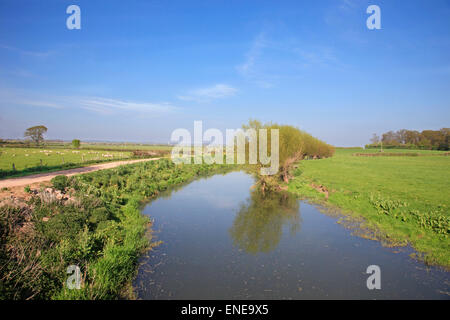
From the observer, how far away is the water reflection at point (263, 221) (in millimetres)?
11078

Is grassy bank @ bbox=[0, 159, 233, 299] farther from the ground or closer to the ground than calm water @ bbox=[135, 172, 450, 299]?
farther from the ground

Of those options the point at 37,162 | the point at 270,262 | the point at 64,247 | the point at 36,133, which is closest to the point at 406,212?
the point at 270,262

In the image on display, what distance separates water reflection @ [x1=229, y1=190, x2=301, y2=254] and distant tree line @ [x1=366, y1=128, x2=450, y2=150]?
9263 cm

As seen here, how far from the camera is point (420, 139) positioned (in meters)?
111

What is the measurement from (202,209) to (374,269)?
36.1ft

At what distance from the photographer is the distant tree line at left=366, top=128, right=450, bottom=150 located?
→ 8603 cm

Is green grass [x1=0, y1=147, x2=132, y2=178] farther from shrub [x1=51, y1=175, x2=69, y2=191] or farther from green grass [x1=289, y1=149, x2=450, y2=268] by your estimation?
green grass [x1=289, y1=149, x2=450, y2=268]

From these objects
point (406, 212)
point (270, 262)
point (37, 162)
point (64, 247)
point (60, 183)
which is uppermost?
point (37, 162)

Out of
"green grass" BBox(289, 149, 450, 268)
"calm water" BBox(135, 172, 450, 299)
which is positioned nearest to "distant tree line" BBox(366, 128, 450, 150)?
"green grass" BBox(289, 149, 450, 268)

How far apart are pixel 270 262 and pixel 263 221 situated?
5.31m

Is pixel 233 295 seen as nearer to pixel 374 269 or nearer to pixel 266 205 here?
pixel 374 269

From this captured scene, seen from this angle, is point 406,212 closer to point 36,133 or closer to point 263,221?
point 263,221

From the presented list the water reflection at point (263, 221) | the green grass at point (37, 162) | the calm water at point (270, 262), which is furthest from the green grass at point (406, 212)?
the green grass at point (37, 162)
